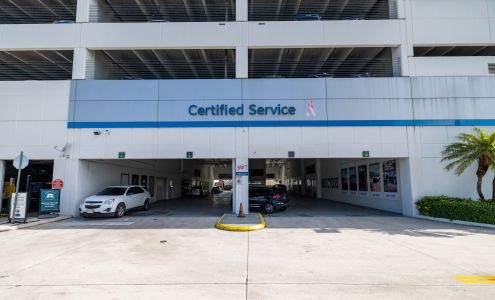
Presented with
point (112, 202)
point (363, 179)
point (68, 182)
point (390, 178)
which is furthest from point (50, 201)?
point (363, 179)

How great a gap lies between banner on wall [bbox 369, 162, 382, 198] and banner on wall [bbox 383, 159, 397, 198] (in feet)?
2.17

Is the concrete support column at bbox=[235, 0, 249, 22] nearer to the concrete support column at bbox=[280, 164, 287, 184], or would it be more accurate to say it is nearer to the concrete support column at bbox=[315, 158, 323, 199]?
the concrete support column at bbox=[315, 158, 323, 199]

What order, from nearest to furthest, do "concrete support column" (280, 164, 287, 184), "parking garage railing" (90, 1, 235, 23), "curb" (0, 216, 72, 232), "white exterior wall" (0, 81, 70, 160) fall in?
"curb" (0, 216, 72, 232) → "white exterior wall" (0, 81, 70, 160) → "parking garage railing" (90, 1, 235, 23) → "concrete support column" (280, 164, 287, 184)

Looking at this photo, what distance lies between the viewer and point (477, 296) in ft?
16.3

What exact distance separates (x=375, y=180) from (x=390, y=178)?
69.4 inches

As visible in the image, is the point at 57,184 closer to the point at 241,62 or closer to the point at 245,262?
the point at 241,62

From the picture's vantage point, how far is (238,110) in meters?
16.0

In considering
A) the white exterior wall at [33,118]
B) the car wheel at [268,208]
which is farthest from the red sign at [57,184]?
the car wheel at [268,208]

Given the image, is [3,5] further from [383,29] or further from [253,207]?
[383,29]

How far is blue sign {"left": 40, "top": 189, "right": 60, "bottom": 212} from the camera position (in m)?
14.6

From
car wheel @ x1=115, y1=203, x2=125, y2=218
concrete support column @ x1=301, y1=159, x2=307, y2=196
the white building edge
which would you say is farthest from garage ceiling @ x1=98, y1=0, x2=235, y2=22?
concrete support column @ x1=301, y1=159, x2=307, y2=196

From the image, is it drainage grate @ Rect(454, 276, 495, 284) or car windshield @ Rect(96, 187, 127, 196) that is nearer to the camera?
drainage grate @ Rect(454, 276, 495, 284)

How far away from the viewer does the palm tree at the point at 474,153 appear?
13.4 meters

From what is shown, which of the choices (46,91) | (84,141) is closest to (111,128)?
(84,141)
